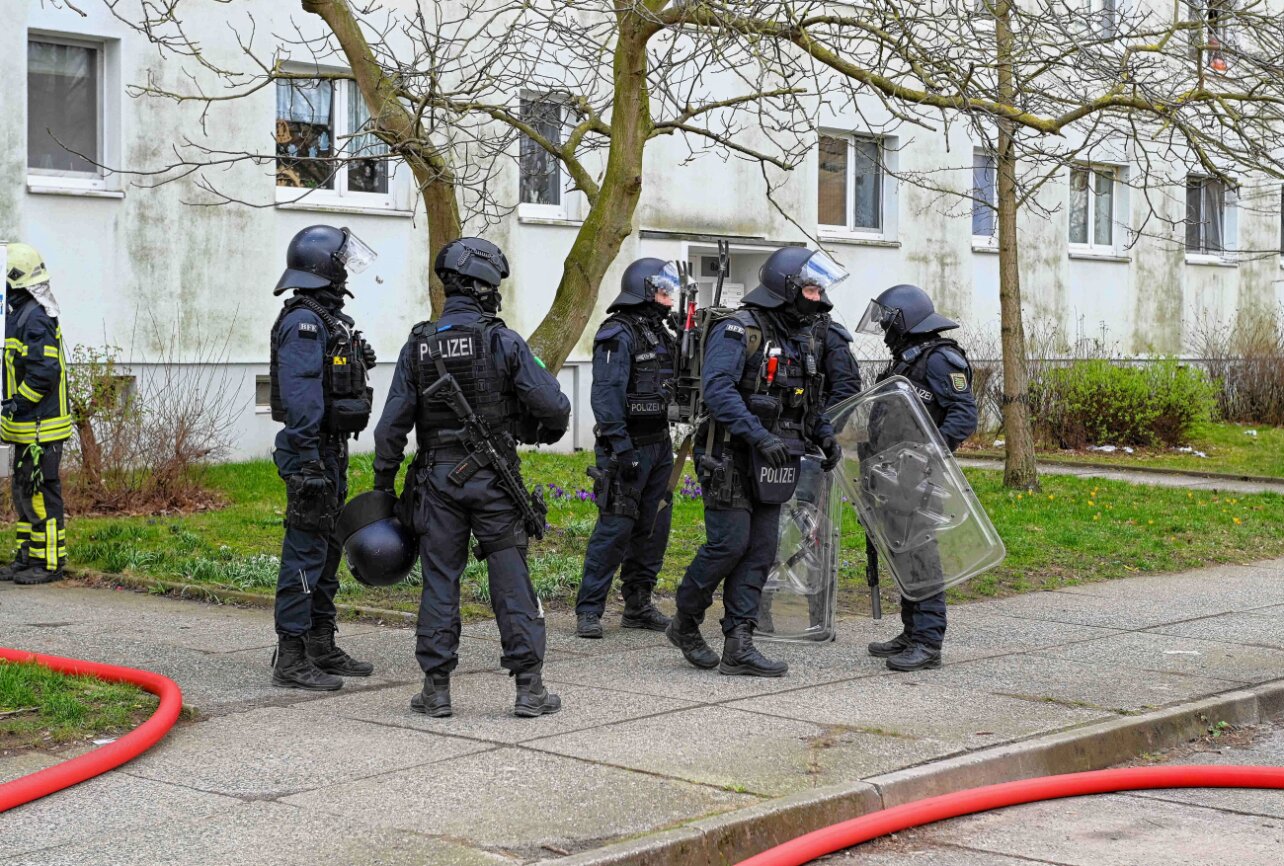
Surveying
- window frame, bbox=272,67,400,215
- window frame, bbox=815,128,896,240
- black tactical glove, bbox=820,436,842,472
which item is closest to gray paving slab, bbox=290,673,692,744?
black tactical glove, bbox=820,436,842,472

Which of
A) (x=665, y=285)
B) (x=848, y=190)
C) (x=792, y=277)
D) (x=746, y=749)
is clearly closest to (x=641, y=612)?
(x=665, y=285)

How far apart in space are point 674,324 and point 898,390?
4.86 ft

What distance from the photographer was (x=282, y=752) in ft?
19.1

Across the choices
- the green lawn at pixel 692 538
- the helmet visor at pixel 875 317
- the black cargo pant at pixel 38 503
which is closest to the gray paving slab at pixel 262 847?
the helmet visor at pixel 875 317

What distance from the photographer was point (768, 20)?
8898 mm

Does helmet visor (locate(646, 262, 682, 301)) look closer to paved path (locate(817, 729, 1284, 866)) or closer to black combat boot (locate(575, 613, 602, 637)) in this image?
black combat boot (locate(575, 613, 602, 637))

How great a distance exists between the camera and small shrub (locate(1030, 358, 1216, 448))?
20.5 m

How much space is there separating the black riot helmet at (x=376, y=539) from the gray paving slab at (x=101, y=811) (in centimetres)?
141

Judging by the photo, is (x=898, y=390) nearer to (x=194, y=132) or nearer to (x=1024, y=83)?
(x=1024, y=83)

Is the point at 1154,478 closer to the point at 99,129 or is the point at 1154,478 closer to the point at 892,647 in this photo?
the point at 892,647

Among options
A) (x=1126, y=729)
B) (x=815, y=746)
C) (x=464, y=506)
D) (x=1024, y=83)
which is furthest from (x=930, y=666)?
(x=1024, y=83)

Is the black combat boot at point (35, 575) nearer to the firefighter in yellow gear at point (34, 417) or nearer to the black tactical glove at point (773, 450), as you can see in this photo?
the firefighter in yellow gear at point (34, 417)

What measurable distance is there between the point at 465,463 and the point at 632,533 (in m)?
2.38

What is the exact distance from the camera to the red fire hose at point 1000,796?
16.2ft
